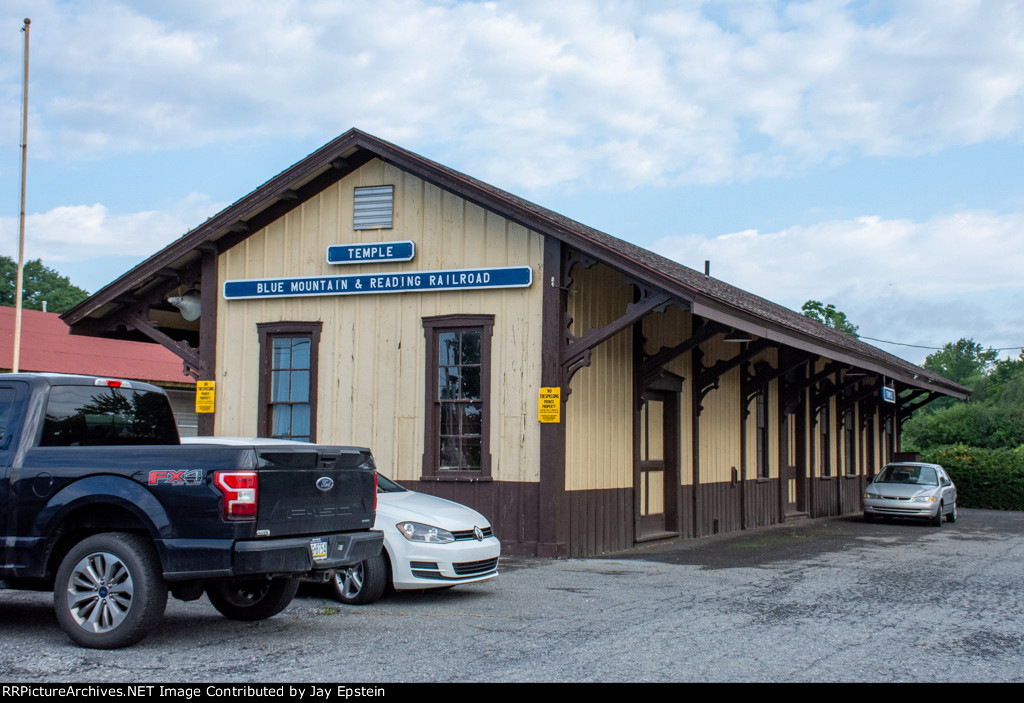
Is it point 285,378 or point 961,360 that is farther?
point 961,360

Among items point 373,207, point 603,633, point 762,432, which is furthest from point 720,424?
point 603,633

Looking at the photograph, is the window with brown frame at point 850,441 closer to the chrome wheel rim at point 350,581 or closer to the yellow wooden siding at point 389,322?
the yellow wooden siding at point 389,322

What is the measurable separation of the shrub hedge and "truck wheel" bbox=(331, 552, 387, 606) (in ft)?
97.7

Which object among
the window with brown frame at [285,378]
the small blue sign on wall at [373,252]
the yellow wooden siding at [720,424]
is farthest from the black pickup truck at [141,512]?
the yellow wooden siding at [720,424]

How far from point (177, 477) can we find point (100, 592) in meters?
1.02

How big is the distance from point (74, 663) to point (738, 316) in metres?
9.90

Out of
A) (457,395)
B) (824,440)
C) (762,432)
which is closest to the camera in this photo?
(457,395)

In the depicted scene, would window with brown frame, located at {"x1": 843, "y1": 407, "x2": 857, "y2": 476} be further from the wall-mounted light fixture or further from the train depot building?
the wall-mounted light fixture

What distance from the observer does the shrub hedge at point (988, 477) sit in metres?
34.3

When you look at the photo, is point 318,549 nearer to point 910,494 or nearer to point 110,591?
point 110,591

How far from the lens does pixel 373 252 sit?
15.7 metres

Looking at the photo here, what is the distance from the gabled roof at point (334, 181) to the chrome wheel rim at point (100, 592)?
300 inches

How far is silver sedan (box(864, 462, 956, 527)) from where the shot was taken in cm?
2322
